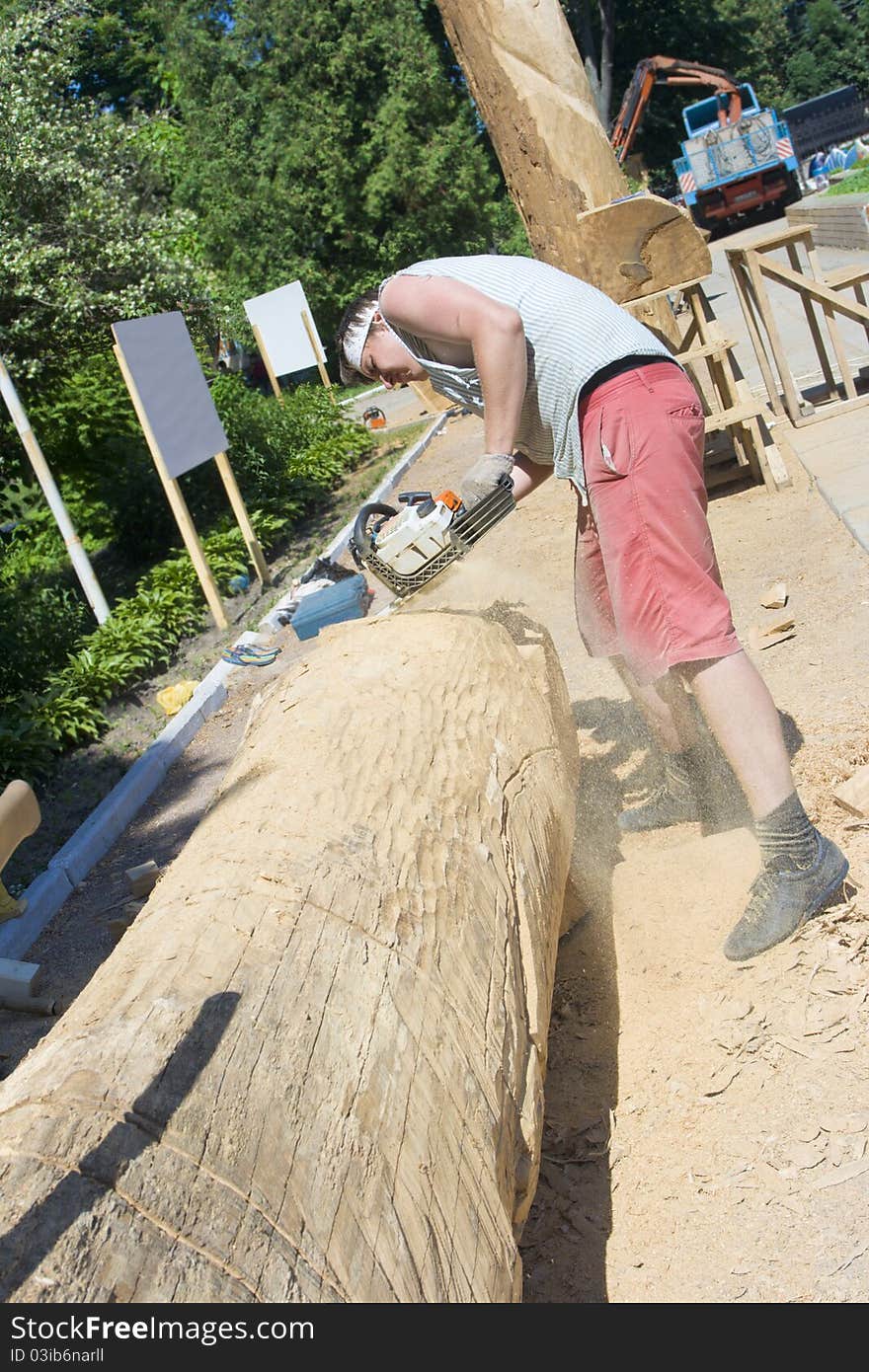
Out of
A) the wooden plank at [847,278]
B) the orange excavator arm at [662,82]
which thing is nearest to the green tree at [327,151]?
the orange excavator arm at [662,82]

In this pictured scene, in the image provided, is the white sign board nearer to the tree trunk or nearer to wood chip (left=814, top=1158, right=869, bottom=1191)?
the tree trunk

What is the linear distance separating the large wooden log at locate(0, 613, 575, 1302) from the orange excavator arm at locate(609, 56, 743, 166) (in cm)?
2463

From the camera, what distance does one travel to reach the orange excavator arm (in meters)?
24.1

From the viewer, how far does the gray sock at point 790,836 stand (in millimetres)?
2578

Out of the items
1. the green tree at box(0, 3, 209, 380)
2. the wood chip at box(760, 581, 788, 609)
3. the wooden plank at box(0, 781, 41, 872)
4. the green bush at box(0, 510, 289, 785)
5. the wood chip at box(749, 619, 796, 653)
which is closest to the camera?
the wooden plank at box(0, 781, 41, 872)

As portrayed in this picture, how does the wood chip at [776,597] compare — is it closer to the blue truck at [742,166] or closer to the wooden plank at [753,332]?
the wooden plank at [753,332]

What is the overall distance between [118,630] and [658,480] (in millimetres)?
5303

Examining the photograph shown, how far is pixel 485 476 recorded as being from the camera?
2754 millimetres

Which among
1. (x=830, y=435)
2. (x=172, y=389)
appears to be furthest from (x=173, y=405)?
(x=830, y=435)

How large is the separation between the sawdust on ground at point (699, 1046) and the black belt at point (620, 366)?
0.85 metres

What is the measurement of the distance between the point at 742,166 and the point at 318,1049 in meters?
26.9

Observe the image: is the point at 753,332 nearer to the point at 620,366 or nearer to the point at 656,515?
the point at 620,366

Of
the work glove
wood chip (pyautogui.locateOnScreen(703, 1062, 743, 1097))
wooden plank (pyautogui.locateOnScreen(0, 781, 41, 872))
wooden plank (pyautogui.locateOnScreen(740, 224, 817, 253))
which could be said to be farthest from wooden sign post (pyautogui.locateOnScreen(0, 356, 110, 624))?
wooden plank (pyautogui.locateOnScreen(0, 781, 41, 872))
